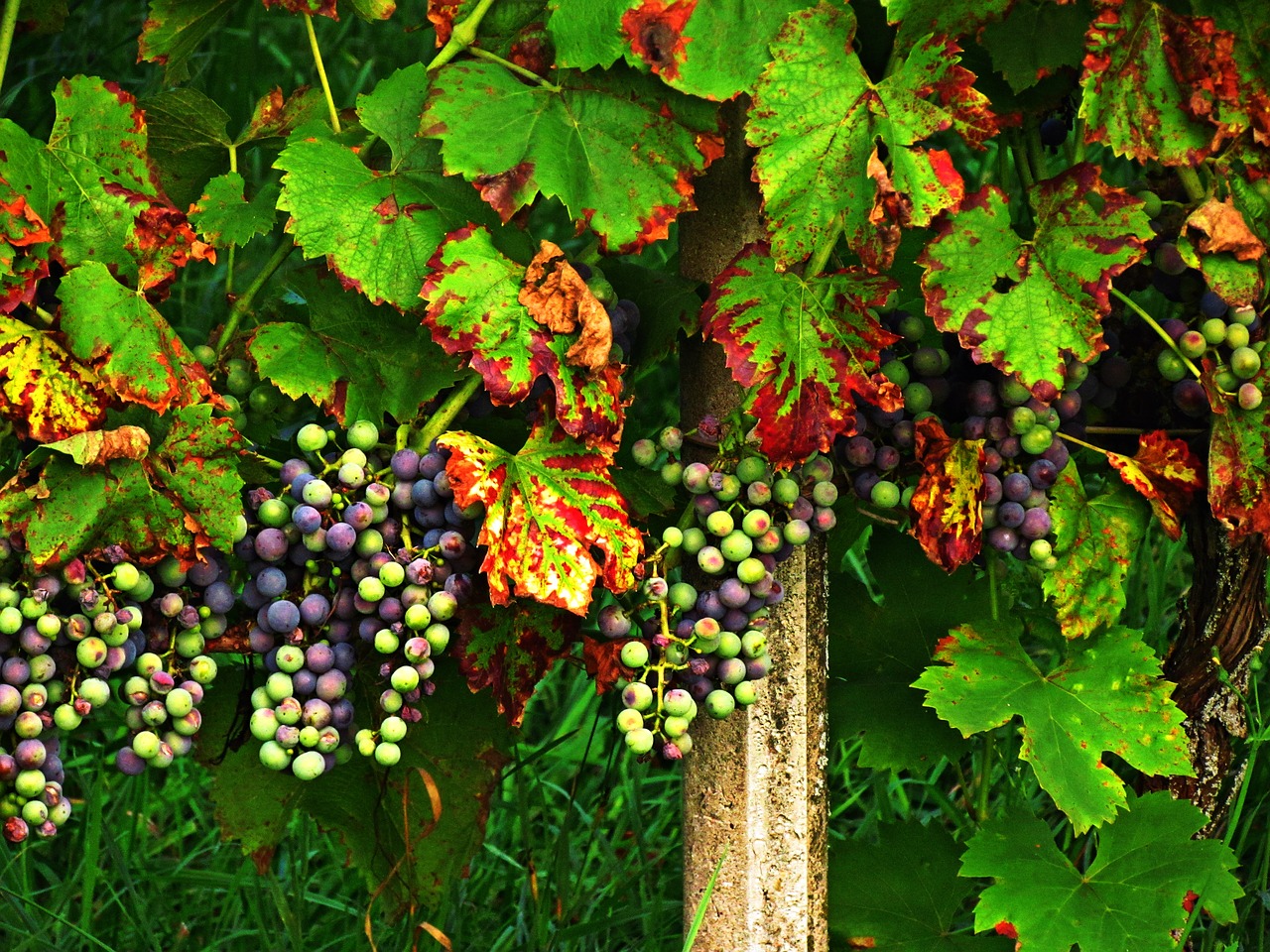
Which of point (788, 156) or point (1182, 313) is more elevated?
point (788, 156)

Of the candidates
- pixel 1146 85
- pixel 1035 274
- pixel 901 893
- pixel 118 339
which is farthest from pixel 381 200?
pixel 901 893

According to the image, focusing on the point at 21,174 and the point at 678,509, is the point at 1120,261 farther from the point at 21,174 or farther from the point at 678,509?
the point at 21,174

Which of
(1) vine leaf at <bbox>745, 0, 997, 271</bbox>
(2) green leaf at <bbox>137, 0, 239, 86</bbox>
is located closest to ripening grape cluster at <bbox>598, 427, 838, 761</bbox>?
(1) vine leaf at <bbox>745, 0, 997, 271</bbox>

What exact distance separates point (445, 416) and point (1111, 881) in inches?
34.2

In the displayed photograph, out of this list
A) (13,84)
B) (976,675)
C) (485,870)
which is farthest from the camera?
(13,84)

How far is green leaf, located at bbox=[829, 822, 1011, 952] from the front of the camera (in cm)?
154

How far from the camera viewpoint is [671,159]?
116 centimetres

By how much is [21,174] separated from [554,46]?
1.55ft

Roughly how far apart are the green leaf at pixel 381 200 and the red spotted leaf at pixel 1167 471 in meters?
0.70

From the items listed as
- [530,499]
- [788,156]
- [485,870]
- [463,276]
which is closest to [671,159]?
[788,156]

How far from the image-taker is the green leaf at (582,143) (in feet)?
3.73

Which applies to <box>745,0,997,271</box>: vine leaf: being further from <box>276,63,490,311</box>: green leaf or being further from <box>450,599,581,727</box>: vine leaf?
<box>450,599,581,727</box>: vine leaf

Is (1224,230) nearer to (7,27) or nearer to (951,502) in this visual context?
(951,502)

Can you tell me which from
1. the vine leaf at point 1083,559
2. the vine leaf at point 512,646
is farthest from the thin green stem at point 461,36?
the vine leaf at point 1083,559
